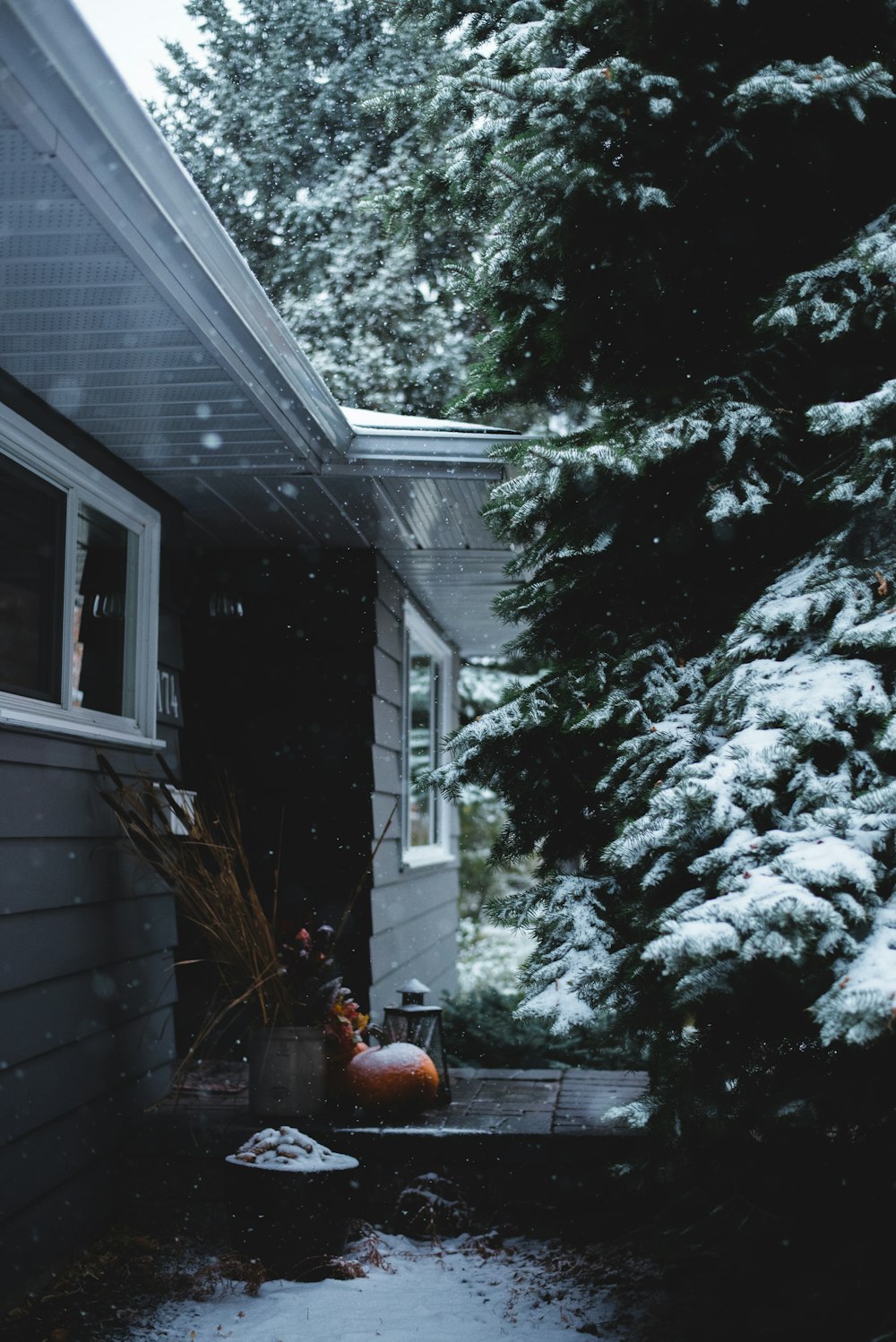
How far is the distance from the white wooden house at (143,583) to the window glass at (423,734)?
109 centimetres

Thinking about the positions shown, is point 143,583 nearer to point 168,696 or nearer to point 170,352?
point 168,696

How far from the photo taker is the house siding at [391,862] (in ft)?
18.5

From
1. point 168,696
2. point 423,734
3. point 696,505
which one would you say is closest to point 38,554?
point 168,696

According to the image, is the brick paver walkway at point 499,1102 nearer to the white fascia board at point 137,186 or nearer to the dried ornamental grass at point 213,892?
the dried ornamental grass at point 213,892

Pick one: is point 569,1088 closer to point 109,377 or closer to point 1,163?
point 109,377

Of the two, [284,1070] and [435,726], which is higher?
[435,726]

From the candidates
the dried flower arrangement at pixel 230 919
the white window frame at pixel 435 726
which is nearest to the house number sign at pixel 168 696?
the dried flower arrangement at pixel 230 919

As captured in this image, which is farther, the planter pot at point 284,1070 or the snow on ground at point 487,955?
the snow on ground at point 487,955

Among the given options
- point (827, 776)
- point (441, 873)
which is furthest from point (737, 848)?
point (441, 873)

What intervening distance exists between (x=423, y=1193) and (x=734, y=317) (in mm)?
3167

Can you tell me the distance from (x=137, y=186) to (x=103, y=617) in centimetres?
223

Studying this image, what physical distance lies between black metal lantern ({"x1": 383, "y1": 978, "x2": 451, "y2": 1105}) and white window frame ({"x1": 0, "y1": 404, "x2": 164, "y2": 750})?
1445 mm

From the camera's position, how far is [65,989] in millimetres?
3746

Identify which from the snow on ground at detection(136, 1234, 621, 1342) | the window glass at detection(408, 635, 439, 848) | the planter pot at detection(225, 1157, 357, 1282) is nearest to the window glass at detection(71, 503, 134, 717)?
the planter pot at detection(225, 1157, 357, 1282)
